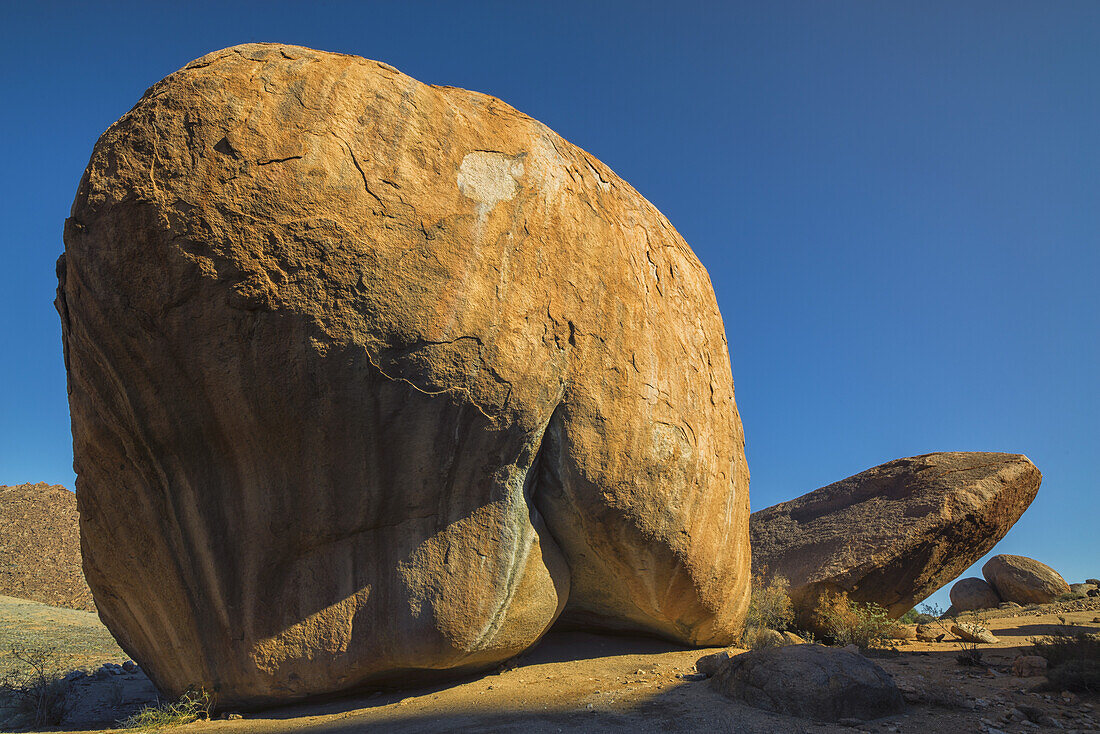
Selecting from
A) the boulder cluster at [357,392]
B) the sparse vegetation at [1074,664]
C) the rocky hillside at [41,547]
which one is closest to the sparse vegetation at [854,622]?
the sparse vegetation at [1074,664]

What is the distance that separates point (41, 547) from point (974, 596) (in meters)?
26.1

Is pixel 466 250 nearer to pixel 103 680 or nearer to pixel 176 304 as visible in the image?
pixel 176 304

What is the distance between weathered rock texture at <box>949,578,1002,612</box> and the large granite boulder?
1465 centimetres

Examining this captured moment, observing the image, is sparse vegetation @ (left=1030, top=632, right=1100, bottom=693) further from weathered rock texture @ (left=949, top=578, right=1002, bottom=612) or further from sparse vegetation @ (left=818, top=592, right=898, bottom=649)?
weathered rock texture @ (left=949, top=578, right=1002, bottom=612)

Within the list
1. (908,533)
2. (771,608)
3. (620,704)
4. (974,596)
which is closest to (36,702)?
(620,704)

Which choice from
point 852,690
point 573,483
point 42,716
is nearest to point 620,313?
point 573,483

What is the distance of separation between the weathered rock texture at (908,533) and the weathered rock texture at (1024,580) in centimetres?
847

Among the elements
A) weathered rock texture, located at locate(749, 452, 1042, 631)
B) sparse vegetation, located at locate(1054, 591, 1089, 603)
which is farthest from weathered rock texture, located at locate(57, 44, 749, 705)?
sparse vegetation, located at locate(1054, 591, 1089, 603)

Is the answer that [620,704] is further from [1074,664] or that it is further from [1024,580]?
[1024,580]

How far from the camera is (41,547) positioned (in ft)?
63.4

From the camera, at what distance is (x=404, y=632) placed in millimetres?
3955

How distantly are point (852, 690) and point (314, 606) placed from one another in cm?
316

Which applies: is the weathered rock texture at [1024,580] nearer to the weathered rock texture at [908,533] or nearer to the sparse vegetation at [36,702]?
the weathered rock texture at [908,533]

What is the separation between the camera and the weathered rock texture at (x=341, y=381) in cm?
354
